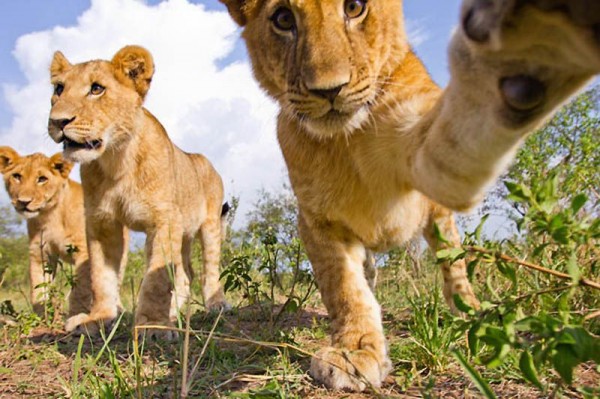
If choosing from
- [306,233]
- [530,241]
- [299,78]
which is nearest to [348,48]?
[299,78]

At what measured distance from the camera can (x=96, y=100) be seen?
18.1ft

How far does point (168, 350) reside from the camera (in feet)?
13.1

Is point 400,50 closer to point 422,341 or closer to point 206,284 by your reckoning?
point 422,341

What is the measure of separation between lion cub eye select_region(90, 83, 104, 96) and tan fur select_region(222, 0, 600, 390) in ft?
8.01

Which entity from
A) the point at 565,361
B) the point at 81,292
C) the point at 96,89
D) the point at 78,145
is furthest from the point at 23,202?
the point at 565,361

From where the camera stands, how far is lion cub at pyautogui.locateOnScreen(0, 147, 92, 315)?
25.6 ft

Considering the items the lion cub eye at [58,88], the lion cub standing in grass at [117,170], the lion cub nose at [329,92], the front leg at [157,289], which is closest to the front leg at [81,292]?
the lion cub standing in grass at [117,170]

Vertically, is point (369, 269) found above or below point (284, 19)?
below

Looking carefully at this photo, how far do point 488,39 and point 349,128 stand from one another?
1.65m

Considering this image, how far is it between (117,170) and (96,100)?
65 centimetres

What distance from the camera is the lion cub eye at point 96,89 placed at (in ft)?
18.3

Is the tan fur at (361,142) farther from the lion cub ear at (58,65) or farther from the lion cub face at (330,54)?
the lion cub ear at (58,65)

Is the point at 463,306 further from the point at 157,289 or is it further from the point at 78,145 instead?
the point at 78,145

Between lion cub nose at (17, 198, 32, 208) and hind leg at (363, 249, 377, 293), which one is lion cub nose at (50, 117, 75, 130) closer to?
hind leg at (363, 249, 377, 293)
